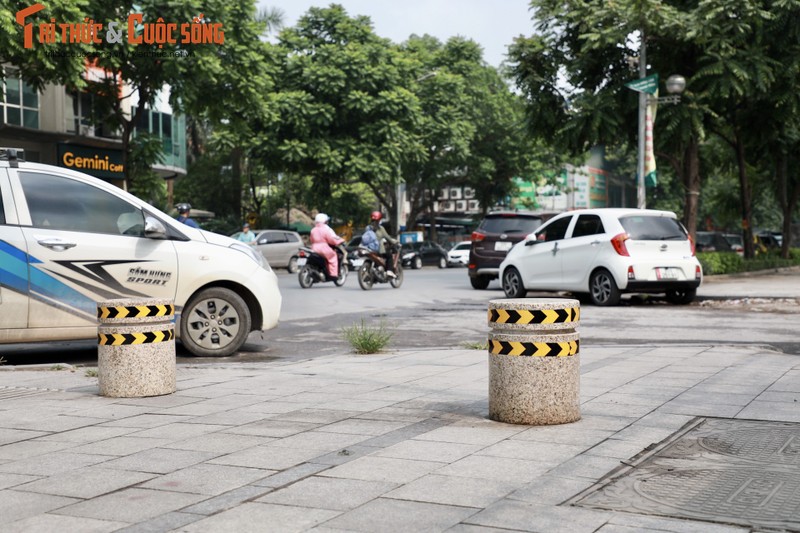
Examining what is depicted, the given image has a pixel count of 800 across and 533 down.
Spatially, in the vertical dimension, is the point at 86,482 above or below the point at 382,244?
below

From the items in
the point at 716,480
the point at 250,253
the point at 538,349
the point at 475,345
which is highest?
the point at 250,253

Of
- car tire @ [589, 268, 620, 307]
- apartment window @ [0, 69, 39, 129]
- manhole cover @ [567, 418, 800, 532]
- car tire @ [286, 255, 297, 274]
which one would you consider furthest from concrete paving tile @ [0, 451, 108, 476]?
car tire @ [286, 255, 297, 274]

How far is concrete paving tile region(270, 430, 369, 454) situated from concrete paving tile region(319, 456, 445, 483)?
37 cm

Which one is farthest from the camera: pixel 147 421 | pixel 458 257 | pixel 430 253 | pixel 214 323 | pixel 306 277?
pixel 458 257

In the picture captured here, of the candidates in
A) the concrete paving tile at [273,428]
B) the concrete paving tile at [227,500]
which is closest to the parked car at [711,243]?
the concrete paving tile at [273,428]

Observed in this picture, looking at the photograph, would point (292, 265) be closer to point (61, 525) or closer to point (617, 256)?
point (617, 256)

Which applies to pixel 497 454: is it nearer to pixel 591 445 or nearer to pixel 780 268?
pixel 591 445

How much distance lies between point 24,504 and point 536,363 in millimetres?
3114

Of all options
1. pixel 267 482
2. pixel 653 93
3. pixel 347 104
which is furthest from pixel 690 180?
pixel 267 482

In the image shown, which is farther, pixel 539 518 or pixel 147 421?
pixel 147 421

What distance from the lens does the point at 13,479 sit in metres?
5.02

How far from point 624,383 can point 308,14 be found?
38.3 metres

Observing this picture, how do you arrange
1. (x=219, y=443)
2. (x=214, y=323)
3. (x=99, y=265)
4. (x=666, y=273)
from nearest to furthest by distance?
(x=219, y=443) < (x=99, y=265) < (x=214, y=323) < (x=666, y=273)

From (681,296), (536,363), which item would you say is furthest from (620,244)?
(536,363)
